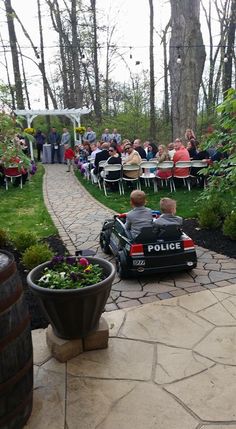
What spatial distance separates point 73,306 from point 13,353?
62cm

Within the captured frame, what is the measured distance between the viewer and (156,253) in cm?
391

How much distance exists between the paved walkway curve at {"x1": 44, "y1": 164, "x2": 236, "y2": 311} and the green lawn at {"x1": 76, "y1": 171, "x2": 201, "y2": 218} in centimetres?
27

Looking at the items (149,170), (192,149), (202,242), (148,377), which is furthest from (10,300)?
(192,149)

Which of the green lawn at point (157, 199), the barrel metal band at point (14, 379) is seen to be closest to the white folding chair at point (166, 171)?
the green lawn at point (157, 199)

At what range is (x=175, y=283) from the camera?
13.0 ft

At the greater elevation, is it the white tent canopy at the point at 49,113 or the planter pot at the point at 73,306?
the white tent canopy at the point at 49,113

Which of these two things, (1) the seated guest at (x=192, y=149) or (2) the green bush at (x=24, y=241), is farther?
(1) the seated guest at (x=192, y=149)

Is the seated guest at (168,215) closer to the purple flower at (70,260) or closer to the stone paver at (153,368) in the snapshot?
the stone paver at (153,368)

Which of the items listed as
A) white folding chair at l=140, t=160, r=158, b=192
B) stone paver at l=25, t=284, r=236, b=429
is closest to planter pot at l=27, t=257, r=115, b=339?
stone paver at l=25, t=284, r=236, b=429

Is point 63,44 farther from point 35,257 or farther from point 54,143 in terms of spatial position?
point 35,257

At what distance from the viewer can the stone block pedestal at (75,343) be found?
2.63 meters

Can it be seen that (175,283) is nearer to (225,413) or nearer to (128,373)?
(128,373)

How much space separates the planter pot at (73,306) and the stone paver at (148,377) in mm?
261

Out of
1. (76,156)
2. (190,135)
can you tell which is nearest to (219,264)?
(190,135)
